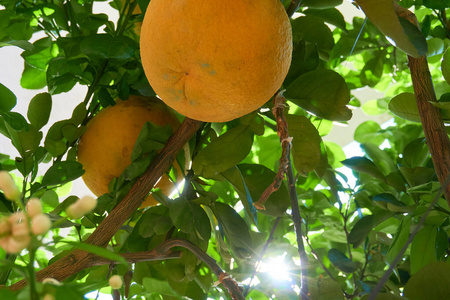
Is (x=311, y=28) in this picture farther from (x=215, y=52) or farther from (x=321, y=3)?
(x=215, y=52)

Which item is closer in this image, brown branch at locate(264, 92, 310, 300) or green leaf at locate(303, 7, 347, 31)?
brown branch at locate(264, 92, 310, 300)

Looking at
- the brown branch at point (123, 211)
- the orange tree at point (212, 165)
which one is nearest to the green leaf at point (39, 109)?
the orange tree at point (212, 165)

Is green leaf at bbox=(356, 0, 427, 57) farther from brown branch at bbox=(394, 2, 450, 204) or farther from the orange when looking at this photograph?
the orange

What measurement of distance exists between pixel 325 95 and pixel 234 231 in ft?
0.65

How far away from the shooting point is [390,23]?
0.43 metres

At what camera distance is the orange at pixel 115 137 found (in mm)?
639

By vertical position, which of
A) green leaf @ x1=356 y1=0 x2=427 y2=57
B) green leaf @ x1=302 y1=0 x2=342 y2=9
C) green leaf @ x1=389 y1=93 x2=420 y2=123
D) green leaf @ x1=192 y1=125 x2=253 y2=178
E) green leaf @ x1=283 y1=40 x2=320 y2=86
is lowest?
green leaf @ x1=192 y1=125 x2=253 y2=178

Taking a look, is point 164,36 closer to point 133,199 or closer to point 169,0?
point 169,0

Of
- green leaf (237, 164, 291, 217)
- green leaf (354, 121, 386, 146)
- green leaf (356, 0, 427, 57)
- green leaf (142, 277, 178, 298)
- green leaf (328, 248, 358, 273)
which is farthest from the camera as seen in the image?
green leaf (354, 121, 386, 146)

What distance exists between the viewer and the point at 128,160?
64 centimetres

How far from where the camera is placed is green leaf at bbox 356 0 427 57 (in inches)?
16.9

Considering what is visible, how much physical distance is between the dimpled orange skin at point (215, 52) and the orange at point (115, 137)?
160 millimetres

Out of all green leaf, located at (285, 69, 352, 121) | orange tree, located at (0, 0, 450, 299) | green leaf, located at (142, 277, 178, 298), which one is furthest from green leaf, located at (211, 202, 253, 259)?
green leaf, located at (142, 277, 178, 298)

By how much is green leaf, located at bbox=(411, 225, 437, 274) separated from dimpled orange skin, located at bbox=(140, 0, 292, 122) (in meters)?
0.29
